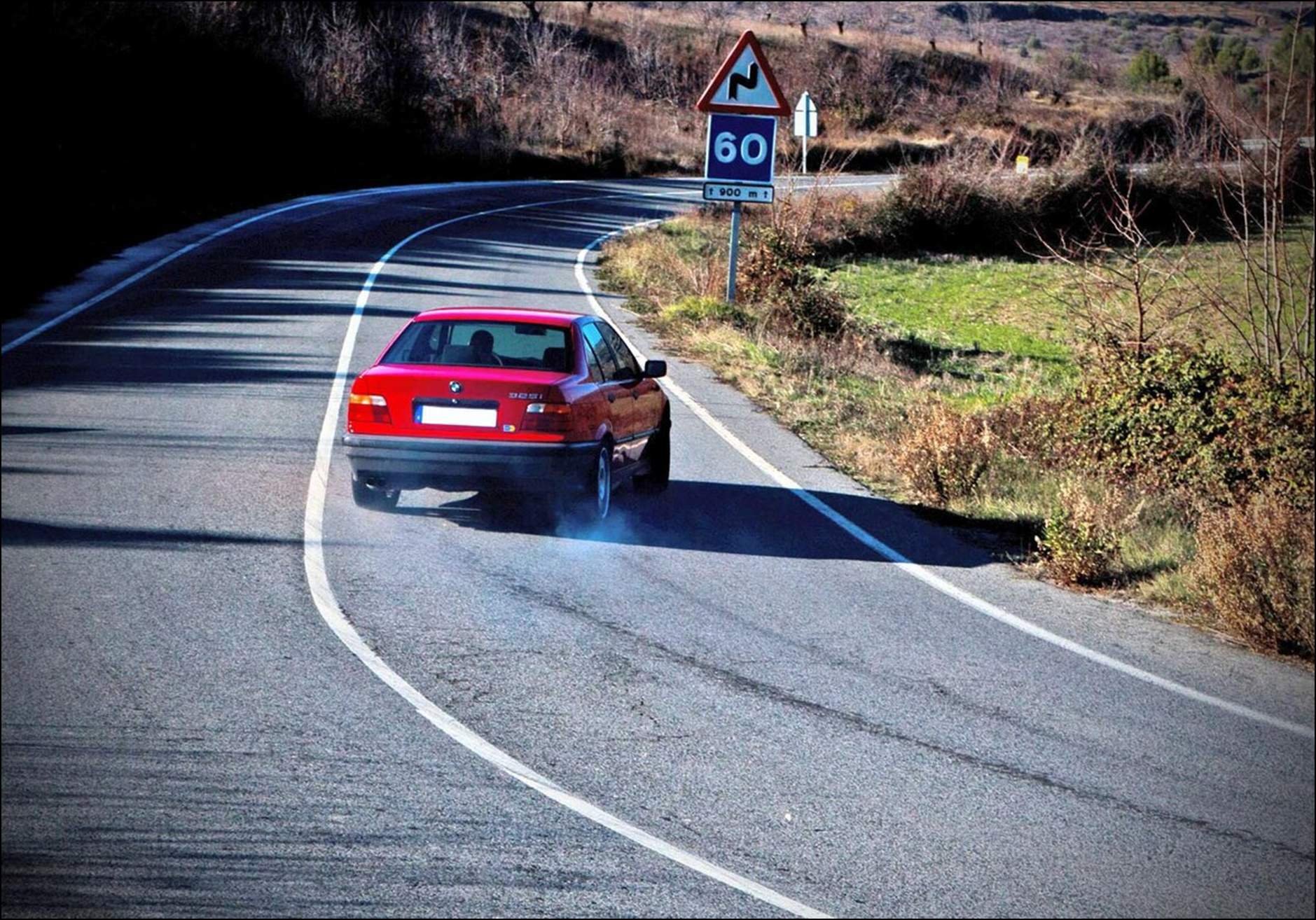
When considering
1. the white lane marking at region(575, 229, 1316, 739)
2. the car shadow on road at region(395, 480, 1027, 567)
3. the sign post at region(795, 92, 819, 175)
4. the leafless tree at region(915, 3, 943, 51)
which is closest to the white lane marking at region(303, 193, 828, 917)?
the car shadow on road at region(395, 480, 1027, 567)

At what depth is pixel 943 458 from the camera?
42.1ft

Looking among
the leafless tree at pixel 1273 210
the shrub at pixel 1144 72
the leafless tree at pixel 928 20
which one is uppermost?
the leafless tree at pixel 928 20

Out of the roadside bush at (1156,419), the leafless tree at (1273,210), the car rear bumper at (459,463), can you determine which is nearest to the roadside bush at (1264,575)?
the leafless tree at (1273,210)

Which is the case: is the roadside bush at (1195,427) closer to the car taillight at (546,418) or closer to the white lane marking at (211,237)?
the car taillight at (546,418)

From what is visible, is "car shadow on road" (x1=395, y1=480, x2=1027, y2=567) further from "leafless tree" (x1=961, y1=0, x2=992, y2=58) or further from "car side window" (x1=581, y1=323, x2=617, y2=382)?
"leafless tree" (x1=961, y1=0, x2=992, y2=58)

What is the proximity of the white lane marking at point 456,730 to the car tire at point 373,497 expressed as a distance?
29cm

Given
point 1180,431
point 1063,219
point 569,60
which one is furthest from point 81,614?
point 569,60

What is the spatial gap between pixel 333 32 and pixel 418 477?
1761 inches

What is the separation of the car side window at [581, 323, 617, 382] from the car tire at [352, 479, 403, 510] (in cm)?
173

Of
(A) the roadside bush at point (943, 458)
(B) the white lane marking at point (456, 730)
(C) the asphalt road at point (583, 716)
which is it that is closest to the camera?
(C) the asphalt road at point (583, 716)

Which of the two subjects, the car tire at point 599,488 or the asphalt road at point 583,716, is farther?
the car tire at point 599,488

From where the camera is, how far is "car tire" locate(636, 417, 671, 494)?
12195mm

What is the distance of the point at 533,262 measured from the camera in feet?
93.1

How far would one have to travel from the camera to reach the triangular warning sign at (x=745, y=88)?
1894 cm
